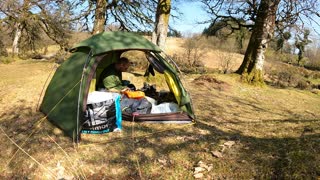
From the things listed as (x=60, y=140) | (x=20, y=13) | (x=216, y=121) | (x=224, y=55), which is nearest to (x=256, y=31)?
(x=216, y=121)

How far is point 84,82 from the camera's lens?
536 cm

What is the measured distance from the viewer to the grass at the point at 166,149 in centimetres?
394

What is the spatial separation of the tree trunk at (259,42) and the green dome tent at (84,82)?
5972 millimetres

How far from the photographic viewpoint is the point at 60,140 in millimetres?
5000

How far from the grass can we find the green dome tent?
217mm

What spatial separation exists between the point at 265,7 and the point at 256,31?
895 millimetres

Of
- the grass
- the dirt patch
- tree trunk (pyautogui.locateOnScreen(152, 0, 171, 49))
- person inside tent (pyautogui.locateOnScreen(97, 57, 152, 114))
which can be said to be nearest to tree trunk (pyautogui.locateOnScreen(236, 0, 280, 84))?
the dirt patch

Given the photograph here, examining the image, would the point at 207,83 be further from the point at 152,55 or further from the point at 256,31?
the point at 152,55

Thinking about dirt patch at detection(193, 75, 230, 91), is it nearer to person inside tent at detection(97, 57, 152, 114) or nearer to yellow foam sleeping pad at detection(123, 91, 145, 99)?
person inside tent at detection(97, 57, 152, 114)

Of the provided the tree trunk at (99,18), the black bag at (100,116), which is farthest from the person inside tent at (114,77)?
the tree trunk at (99,18)

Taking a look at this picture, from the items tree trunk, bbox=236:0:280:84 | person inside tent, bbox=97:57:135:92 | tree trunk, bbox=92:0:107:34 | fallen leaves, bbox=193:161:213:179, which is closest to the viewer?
fallen leaves, bbox=193:161:213:179

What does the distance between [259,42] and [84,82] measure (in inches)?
302

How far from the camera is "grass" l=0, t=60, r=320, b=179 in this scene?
394 cm

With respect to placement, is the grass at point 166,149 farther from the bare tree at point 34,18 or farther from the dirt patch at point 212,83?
the bare tree at point 34,18
